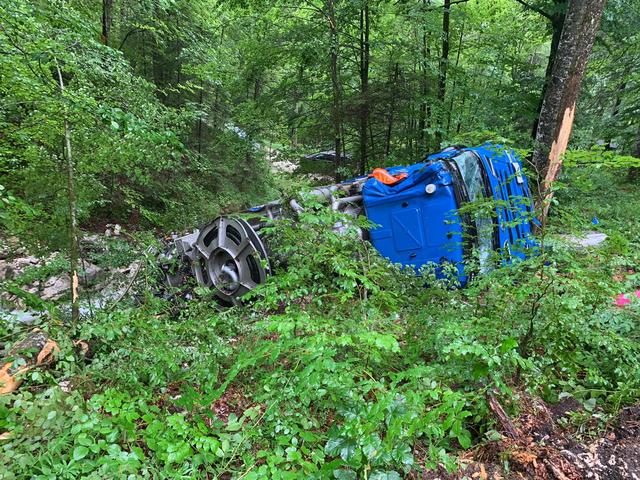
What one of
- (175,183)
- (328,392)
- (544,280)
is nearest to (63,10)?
(328,392)

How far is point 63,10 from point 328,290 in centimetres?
361

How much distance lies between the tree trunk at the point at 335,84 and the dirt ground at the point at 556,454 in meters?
7.64

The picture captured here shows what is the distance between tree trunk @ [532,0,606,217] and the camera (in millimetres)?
4766

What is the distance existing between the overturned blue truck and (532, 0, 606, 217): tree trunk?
0.56 m

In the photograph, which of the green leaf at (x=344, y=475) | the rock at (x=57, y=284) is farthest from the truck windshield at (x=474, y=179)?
the rock at (x=57, y=284)

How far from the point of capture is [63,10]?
3.45 meters

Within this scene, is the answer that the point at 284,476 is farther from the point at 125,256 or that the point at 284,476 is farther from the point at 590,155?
the point at 125,256

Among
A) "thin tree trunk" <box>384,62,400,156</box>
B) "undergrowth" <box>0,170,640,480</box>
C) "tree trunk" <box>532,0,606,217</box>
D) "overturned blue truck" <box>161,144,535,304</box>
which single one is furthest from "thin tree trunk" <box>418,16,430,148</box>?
"undergrowth" <box>0,170,640,480</box>

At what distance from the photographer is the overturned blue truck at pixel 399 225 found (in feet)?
16.4

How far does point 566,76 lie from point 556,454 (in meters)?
4.87

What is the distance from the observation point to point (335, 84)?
859cm

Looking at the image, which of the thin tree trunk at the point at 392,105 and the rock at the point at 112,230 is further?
the thin tree trunk at the point at 392,105

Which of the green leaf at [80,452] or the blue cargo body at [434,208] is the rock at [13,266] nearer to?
the green leaf at [80,452]

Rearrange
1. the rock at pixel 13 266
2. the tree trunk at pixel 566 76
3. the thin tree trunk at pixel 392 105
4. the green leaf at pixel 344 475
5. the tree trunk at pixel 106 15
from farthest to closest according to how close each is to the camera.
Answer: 1. the thin tree trunk at pixel 392 105
2. the tree trunk at pixel 106 15
3. the rock at pixel 13 266
4. the tree trunk at pixel 566 76
5. the green leaf at pixel 344 475
